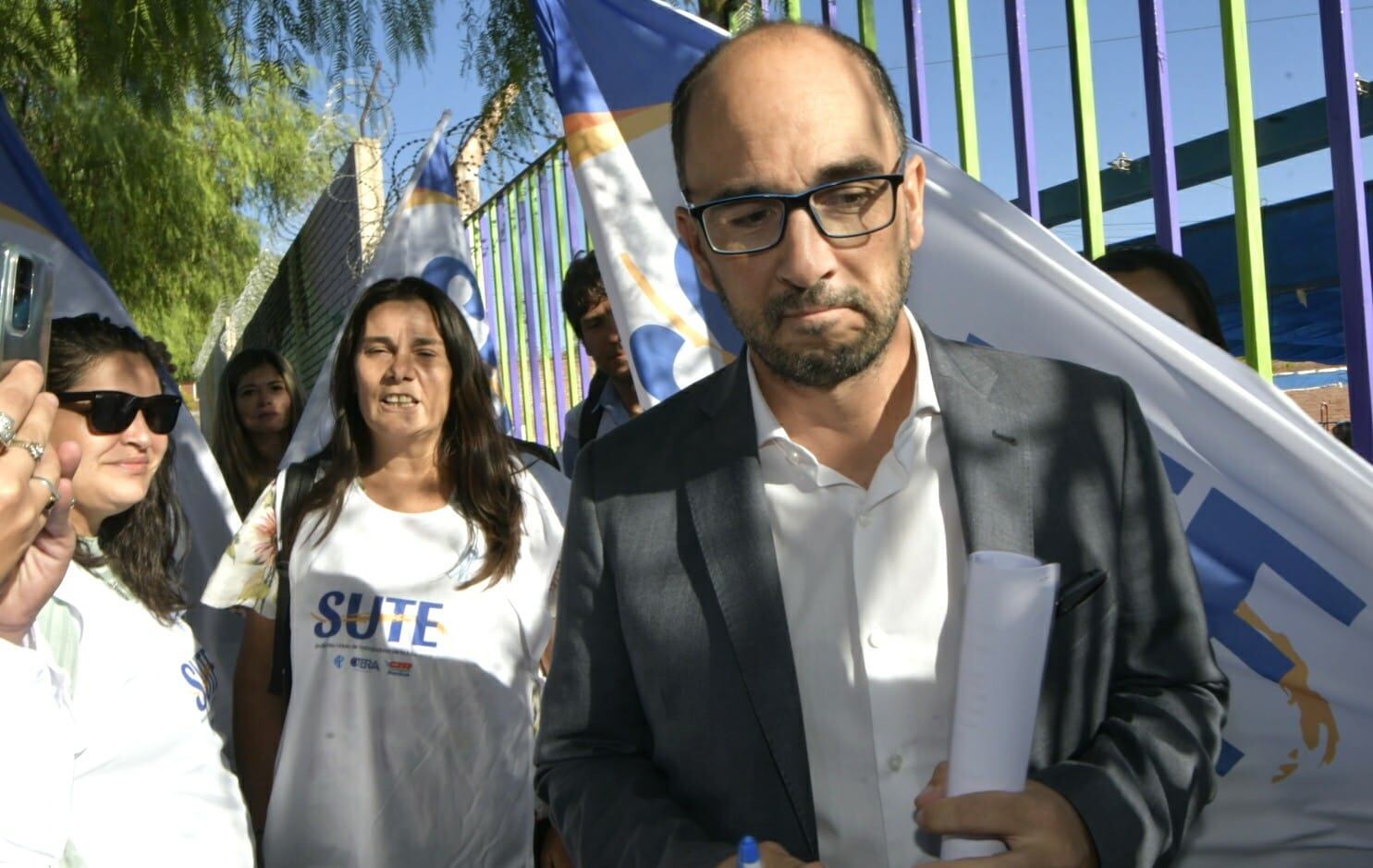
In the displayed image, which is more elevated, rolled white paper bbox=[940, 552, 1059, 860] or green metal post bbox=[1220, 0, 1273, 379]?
green metal post bbox=[1220, 0, 1273, 379]

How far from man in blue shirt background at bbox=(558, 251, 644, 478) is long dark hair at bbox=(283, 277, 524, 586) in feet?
2.60

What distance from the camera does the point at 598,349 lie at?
14.9 feet

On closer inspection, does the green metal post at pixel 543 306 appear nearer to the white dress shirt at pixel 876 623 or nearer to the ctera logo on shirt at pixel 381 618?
the ctera logo on shirt at pixel 381 618

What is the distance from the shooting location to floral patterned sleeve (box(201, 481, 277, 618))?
10.8 feet

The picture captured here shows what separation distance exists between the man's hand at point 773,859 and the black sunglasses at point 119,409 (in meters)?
2.10

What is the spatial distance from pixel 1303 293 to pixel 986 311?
1786 mm

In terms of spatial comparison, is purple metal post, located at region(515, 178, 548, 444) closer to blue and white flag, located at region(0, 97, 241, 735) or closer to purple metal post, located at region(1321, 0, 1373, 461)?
blue and white flag, located at region(0, 97, 241, 735)

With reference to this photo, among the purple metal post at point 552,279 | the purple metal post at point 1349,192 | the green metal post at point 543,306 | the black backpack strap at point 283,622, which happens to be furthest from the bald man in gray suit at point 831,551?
the green metal post at point 543,306

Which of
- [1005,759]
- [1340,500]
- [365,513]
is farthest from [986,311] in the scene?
[365,513]

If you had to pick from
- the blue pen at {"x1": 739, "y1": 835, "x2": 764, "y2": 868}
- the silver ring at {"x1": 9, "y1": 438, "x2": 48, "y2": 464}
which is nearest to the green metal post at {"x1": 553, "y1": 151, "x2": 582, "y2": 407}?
the silver ring at {"x1": 9, "y1": 438, "x2": 48, "y2": 464}

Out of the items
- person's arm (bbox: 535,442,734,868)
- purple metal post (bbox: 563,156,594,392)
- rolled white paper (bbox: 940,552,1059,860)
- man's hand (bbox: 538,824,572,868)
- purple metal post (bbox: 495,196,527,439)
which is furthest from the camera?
purple metal post (bbox: 495,196,527,439)

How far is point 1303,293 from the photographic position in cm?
387

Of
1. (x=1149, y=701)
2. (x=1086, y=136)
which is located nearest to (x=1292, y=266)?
(x=1086, y=136)

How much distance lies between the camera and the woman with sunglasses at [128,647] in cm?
232
